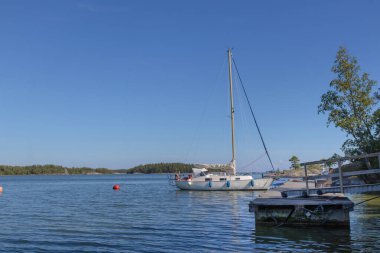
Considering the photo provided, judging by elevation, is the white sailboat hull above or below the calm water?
above

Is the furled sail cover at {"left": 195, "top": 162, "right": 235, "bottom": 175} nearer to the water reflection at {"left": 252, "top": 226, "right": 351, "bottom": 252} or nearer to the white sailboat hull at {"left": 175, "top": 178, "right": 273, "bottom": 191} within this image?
the white sailboat hull at {"left": 175, "top": 178, "right": 273, "bottom": 191}

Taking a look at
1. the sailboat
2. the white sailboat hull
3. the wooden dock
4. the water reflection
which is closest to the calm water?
the water reflection

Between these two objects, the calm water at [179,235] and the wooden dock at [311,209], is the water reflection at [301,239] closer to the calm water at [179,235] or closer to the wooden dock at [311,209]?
the calm water at [179,235]

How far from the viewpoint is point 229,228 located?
20594 millimetres

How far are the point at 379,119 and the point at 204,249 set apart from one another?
23.0 metres

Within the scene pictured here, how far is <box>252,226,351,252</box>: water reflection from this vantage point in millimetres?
15148

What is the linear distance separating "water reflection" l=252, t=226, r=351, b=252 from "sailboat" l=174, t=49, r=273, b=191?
→ 35.0 meters

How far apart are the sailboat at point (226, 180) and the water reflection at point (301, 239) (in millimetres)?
35025

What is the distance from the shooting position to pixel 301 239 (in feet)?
54.9

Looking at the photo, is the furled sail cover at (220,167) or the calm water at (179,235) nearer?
the calm water at (179,235)

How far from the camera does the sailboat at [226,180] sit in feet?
179

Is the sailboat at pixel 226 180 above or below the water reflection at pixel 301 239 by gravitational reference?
above

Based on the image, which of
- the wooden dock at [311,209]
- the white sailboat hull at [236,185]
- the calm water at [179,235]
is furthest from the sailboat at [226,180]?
the wooden dock at [311,209]

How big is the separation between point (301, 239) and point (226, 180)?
38.6 m
